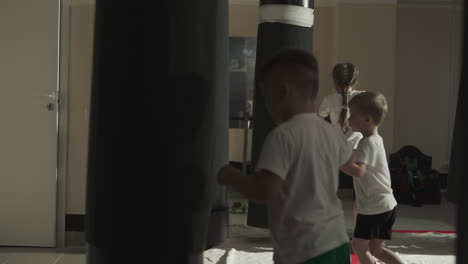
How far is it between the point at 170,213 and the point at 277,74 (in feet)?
1.47

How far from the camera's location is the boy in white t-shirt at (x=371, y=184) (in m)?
2.51

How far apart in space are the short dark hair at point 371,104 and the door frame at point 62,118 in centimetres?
268

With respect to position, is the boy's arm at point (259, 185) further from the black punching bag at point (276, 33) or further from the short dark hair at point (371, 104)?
the black punching bag at point (276, 33)

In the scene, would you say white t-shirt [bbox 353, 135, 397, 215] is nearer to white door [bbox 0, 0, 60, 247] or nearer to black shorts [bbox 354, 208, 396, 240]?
black shorts [bbox 354, 208, 396, 240]

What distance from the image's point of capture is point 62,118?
4.57 metres

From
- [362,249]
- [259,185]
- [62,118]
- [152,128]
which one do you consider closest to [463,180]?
[152,128]

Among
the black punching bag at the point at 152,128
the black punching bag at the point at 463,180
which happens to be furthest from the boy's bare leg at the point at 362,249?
the black punching bag at the point at 463,180

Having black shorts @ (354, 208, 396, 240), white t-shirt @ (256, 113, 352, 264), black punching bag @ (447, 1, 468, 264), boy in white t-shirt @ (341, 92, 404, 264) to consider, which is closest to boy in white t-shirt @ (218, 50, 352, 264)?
white t-shirt @ (256, 113, 352, 264)

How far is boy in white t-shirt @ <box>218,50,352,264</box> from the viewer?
1.35 m

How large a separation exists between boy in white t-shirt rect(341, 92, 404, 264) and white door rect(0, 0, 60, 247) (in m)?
2.59

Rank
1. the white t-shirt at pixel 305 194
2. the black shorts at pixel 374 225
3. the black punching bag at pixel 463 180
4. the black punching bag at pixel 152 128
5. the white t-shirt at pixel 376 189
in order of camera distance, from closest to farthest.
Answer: the black punching bag at pixel 463 180
the black punching bag at pixel 152 128
the white t-shirt at pixel 305 194
the white t-shirt at pixel 376 189
the black shorts at pixel 374 225

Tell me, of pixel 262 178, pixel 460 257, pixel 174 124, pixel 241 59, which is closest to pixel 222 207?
pixel 262 178

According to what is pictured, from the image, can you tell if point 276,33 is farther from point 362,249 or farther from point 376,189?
point 362,249

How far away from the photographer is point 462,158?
605 millimetres
